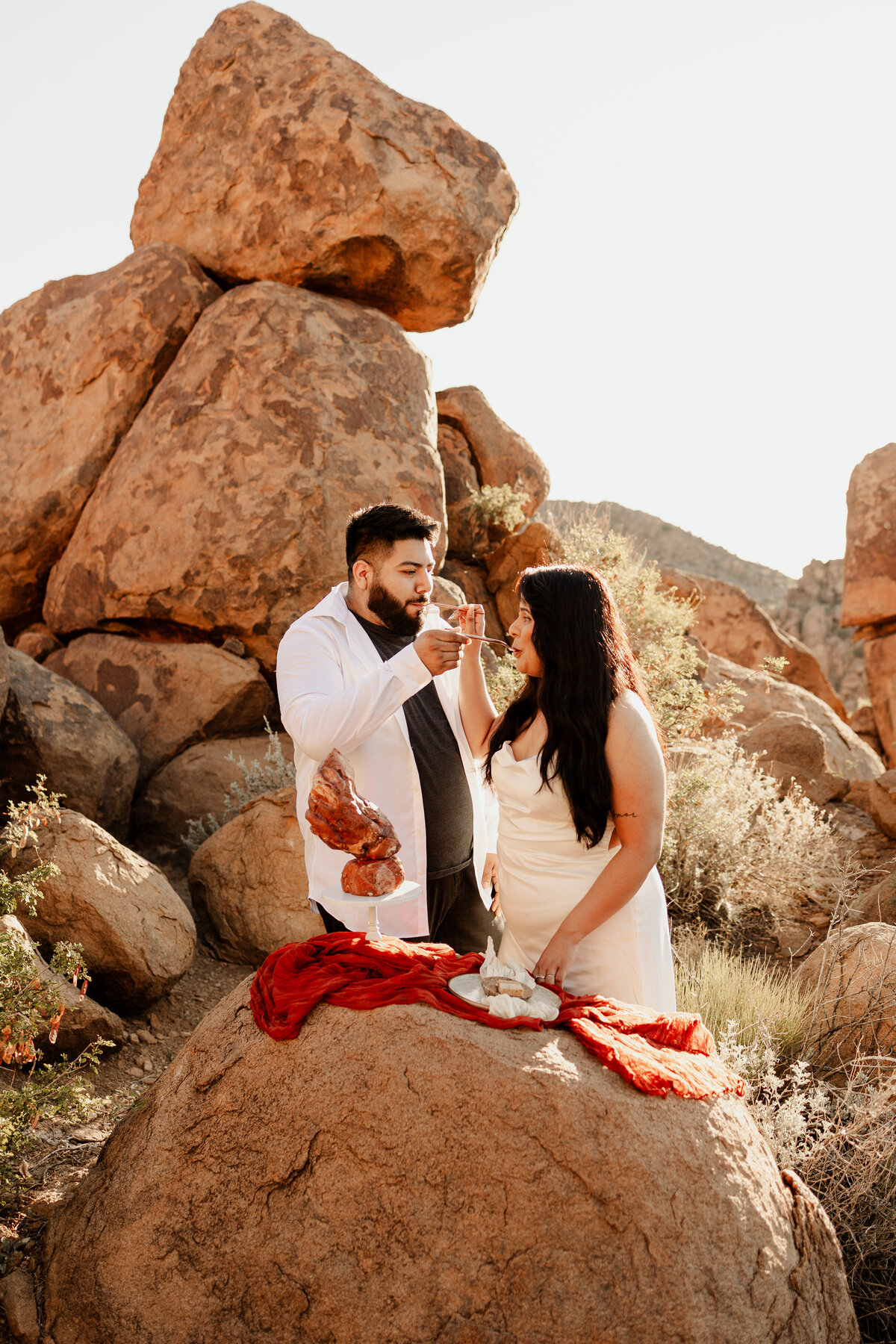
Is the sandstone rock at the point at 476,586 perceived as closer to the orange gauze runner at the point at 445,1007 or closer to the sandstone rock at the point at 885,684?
the sandstone rock at the point at 885,684

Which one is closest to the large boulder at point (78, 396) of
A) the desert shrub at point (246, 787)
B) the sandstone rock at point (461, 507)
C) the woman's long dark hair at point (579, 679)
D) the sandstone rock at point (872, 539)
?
the desert shrub at point (246, 787)

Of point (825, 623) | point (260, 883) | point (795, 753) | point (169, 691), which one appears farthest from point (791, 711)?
point (825, 623)

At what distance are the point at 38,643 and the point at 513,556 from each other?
492cm

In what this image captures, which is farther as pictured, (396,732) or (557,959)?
(396,732)

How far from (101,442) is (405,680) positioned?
5495 mm

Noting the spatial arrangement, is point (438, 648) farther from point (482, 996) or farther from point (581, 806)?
point (482, 996)

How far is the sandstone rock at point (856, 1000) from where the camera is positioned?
3.81 meters

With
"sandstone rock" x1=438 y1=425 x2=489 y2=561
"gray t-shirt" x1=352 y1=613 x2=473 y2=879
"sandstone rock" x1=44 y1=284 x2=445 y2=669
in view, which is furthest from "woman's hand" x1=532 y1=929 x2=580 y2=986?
"sandstone rock" x1=438 y1=425 x2=489 y2=561

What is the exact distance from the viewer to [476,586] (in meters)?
9.90

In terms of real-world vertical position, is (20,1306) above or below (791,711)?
below

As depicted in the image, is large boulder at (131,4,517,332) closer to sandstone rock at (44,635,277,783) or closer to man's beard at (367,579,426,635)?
sandstone rock at (44,635,277,783)

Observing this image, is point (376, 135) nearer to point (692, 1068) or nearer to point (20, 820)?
point (20, 820)

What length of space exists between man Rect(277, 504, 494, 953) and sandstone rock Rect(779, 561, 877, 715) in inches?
865

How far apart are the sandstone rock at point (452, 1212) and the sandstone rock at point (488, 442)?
8744mm
